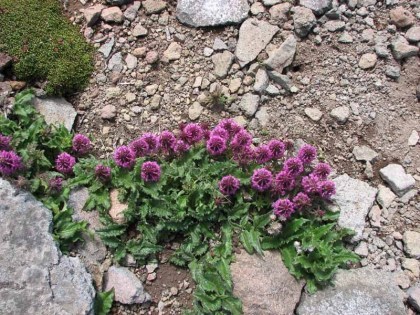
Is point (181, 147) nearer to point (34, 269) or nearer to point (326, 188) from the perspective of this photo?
point (326, 188)

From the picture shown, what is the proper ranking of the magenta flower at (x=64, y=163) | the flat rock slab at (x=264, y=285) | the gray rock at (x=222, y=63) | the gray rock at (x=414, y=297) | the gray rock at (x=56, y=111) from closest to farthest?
the flat rock slab at (x=264, y=285) < the gray rock at (x=414, y=297) < the magenta flower at (x=64, y=163) < the gray rock at (x=56, y=111) < the gray rock at (x=222, y=63)

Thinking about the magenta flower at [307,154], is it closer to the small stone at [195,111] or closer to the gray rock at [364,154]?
the gray rock at [364,154]

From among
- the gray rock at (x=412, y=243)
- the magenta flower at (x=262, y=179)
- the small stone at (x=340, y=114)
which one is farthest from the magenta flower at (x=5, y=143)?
the gray rock at (x=412, y=243)

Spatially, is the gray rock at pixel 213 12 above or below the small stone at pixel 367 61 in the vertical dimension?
above

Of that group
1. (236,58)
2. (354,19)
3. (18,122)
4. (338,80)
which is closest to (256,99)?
(236,58)

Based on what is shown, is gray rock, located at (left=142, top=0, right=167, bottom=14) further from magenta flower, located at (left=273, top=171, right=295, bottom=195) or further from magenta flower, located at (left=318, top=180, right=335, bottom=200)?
magenta flower, located at (left=318, top=180, right=335, bottom=200)

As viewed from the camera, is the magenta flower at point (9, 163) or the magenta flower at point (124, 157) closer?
the magenta flower at point (9, 163)

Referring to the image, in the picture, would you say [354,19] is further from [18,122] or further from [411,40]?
[18,122]
